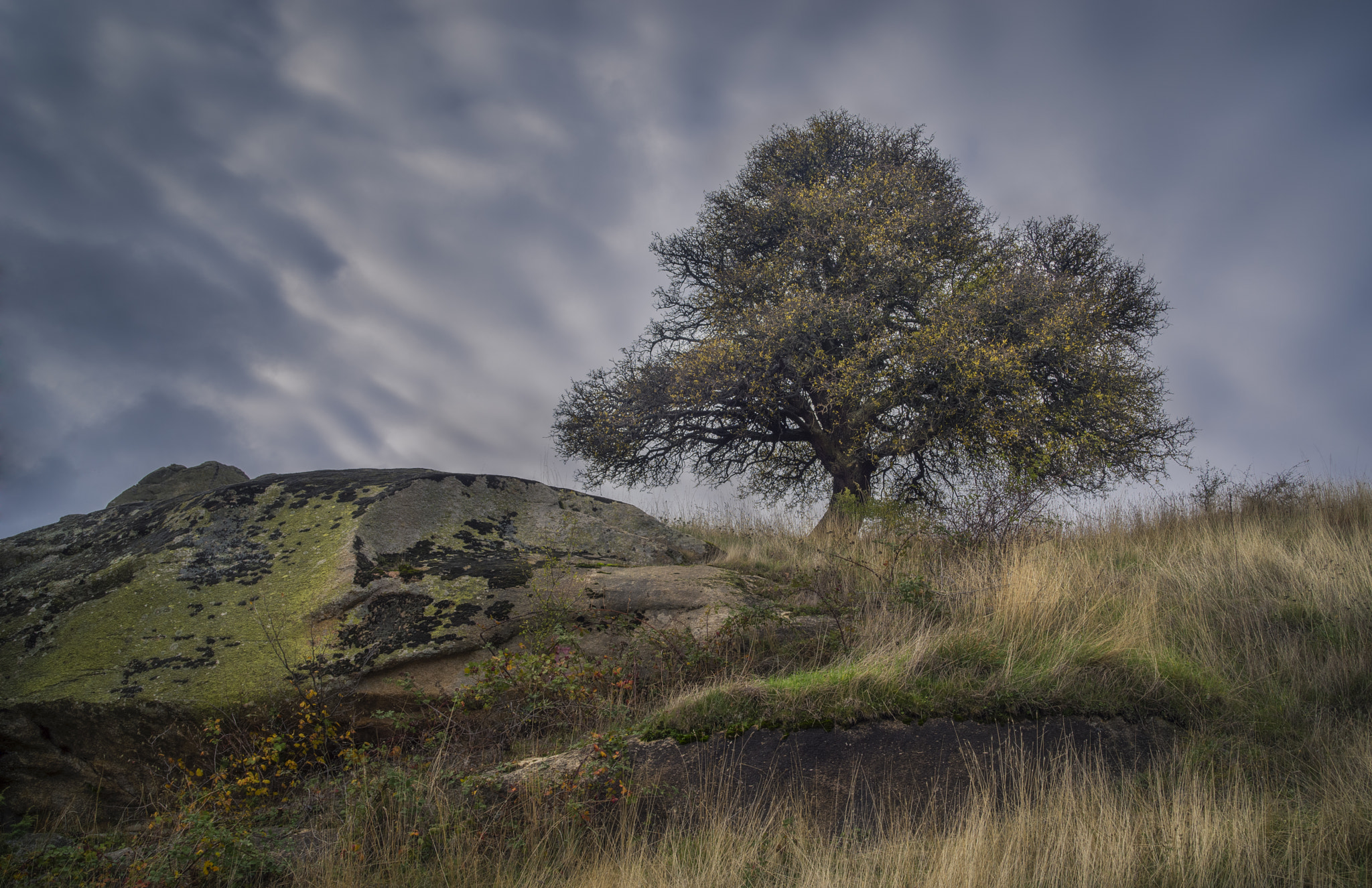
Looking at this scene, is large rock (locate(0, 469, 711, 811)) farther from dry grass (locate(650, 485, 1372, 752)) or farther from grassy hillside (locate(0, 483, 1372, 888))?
dry grass (locate(650, 485, 1372, 752))

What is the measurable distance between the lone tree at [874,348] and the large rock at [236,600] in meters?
7.66

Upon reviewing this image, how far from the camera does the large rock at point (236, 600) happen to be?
16.9 ft

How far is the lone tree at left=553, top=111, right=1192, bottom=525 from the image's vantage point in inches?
531

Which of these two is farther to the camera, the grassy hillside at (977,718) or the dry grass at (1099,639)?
the dry grass at (1099,639)

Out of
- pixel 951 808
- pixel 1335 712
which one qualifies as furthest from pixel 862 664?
pixel 1335 712

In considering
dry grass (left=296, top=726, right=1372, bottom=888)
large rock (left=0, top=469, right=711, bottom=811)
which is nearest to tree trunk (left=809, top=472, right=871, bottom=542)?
large rock (left=0, top=469, right=711, bottom=811)

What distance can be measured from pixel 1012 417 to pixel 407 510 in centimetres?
1096

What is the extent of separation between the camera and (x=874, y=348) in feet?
45.0

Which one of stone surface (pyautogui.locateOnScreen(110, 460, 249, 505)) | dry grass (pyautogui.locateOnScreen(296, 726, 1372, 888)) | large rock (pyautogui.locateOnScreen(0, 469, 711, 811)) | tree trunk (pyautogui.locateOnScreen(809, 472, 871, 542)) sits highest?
tree trunk (pyautogui.locateOnScreen(809, 472, 871, 542))

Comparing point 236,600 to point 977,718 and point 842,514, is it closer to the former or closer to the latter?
point 977,718

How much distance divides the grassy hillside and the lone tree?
208 inches

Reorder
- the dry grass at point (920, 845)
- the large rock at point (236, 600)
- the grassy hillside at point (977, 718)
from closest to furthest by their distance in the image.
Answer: the dry grass at point (920, 845) → the grassy hillside at point (977, 718) → the large rock at point (236, 600)

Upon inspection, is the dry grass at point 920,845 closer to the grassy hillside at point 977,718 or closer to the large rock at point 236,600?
the grassy hillside at point 977,718

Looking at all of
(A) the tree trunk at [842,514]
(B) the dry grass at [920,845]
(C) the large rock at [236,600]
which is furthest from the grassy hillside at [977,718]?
(A) the tree trunk at [842,514]
